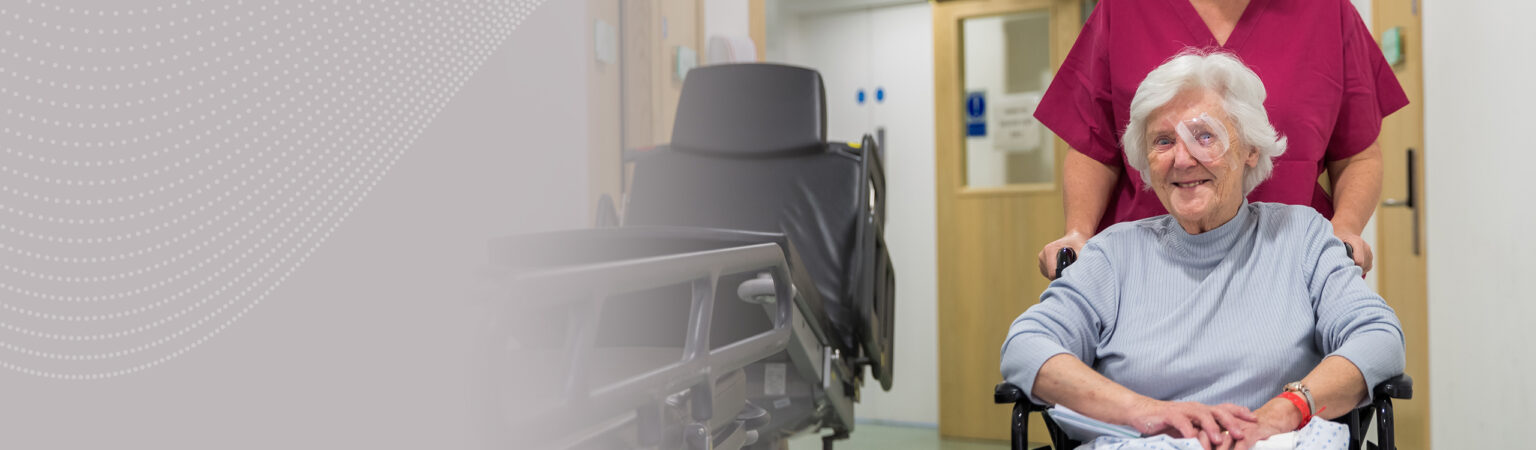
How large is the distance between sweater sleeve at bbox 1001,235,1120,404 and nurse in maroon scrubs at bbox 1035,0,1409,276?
0.12 meters

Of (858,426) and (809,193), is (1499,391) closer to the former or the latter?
(809,193)

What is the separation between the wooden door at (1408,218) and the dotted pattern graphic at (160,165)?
9.63ft

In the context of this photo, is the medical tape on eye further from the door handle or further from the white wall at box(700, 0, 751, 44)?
the white wall at box(700, 0, 751, 44)

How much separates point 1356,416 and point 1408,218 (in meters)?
1.93

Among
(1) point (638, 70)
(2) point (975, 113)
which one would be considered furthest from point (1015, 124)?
(1) point (638, 70)

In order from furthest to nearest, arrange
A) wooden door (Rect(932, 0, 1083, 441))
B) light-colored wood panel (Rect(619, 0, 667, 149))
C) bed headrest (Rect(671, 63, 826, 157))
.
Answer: wooden door (Rect(932, 0, 1083, 441))
light-colored wood panel (Rect(619, 0, 667, 149))
bed headrest (Rect(671, 63, 826, 157))

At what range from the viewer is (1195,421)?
1256 millimetres

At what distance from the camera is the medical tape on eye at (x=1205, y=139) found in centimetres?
138

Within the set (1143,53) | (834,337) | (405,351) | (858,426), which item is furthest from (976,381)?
(405,351)

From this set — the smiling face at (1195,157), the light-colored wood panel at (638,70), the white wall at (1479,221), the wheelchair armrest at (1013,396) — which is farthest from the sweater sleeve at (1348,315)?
the light-colored wood panel at (638,70)

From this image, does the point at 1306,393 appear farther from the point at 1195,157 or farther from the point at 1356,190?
the point at 1356,190

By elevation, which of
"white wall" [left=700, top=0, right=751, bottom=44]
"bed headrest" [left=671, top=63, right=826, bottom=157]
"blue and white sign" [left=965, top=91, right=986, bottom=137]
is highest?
"white wall" [left=700, top=0, right=751, bottom=44]

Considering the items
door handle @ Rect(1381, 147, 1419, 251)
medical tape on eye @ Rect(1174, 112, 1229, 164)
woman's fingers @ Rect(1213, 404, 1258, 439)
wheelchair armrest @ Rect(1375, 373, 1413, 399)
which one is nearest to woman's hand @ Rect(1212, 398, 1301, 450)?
woman's fingers @ Rect(1213, 404, 1258, 439)

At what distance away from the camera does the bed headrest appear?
2617mm
